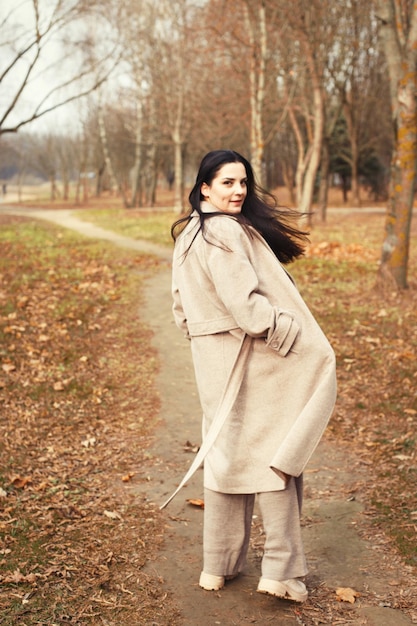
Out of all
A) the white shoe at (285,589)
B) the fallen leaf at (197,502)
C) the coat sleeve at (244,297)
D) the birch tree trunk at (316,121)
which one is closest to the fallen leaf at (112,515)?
the fallen leaf at (197,502)

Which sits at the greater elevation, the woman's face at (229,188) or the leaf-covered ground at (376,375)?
the woman's face at (229,188)

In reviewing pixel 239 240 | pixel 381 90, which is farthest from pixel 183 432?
pixel 381 90

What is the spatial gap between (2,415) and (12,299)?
4.70 meters

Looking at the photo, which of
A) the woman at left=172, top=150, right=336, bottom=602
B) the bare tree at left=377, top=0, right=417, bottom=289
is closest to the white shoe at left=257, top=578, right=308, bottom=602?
the woman at left=172, top=150, right=336, bottom=602

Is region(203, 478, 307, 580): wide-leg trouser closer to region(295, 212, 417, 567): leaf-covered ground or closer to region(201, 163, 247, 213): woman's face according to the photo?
region(295, 212, 417, 567): leaf-covered ground

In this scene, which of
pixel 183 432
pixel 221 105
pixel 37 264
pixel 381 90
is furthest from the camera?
pixel 381 90

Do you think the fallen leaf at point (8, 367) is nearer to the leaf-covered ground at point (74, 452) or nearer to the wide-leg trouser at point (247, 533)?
the leaf-covered ground at point (74, 452)

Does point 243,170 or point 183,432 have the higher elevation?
point 243,170

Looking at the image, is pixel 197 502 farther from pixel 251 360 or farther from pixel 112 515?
pixel 251 360

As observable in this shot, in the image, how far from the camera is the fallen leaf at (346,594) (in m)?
3.88

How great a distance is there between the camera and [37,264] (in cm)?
1508

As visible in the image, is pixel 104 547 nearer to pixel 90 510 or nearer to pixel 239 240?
pixel 90 510

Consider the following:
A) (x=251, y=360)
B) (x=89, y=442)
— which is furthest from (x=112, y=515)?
(x=251, y=360)

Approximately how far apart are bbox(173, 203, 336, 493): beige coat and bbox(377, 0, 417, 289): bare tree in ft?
27.1
